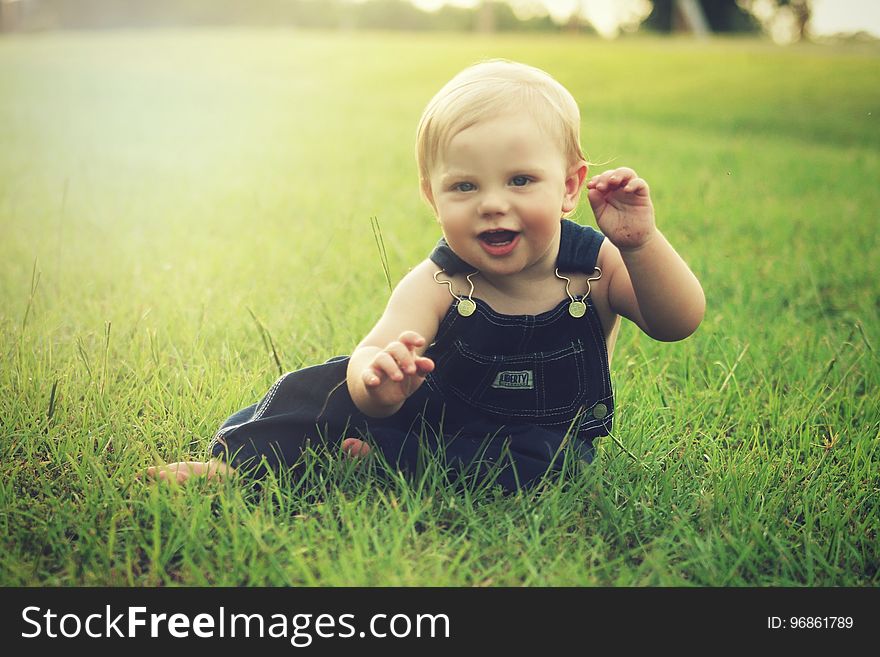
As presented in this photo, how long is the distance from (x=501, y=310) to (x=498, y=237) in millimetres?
201

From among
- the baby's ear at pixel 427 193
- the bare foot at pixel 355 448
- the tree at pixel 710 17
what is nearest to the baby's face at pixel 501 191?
the baby's ear at pixel 427 193

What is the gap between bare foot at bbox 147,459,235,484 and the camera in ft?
6.57

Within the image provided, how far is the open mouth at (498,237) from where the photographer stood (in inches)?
77.0

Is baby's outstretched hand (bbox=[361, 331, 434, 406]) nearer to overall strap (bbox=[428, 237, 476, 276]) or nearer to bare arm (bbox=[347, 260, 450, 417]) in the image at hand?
bare arm (bbox=[347, 260, 450, 417])

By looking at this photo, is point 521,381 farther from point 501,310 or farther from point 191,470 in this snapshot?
point 191,470

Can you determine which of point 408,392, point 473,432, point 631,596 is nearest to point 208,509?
point 408,392

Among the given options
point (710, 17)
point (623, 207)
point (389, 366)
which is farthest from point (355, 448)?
point (710, 17)

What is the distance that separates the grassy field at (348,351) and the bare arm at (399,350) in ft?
0.75

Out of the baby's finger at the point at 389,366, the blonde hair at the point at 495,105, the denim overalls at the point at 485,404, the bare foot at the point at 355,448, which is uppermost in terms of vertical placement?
the blonde hair at the point at 495,105

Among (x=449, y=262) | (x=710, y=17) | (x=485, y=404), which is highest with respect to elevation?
(x=710, y=17)

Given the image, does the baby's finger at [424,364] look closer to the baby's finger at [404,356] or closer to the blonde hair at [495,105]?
the baby's finger at [404,356]

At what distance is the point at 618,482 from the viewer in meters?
2.10

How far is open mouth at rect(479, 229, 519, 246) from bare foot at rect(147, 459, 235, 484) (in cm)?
77

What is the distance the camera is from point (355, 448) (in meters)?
2.12
